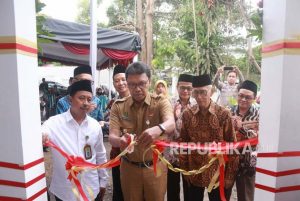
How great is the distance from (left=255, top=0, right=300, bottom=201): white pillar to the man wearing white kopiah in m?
1.41

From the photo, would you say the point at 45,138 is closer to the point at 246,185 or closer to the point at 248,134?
the point at 248,134

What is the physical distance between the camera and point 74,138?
2.70m

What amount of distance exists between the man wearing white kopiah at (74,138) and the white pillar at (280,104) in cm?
141

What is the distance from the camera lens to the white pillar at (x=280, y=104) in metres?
2.04

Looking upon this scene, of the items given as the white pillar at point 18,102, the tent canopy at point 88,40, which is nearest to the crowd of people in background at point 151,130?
the white pillar at point 18,102

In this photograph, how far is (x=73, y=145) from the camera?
8.77 feet

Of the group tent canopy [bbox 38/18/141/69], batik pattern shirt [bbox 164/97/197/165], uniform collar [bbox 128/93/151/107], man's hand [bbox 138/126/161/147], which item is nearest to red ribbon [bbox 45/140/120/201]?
man's hand [bbox 138/126/161/147]

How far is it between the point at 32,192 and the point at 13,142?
1.25 feet

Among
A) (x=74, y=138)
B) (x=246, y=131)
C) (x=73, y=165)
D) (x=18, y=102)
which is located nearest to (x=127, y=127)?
(x=74, y=138)

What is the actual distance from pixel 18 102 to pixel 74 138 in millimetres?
808

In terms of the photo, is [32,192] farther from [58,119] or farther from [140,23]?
[140,23]

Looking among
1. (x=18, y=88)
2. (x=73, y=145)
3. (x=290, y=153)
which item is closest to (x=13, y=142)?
(x=18, y=88)

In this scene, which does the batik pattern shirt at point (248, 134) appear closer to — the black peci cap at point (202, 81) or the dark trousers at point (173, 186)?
the black peci cap at point (202, 81)

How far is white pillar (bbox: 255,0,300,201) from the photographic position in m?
2.04
